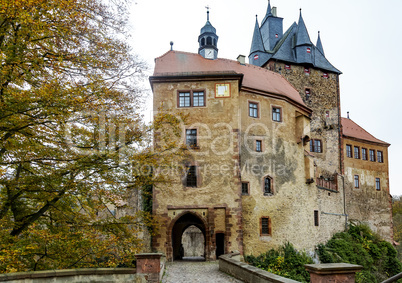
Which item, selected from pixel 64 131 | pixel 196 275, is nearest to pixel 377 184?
pixel 196 275

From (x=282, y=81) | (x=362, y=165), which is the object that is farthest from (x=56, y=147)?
Result: (x=362, y=165)

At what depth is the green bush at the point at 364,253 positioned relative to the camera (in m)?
24.9

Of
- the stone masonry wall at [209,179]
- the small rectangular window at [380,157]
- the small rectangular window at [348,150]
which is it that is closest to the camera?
the stone masonry wall at [209,179]

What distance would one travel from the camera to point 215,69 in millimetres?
22359

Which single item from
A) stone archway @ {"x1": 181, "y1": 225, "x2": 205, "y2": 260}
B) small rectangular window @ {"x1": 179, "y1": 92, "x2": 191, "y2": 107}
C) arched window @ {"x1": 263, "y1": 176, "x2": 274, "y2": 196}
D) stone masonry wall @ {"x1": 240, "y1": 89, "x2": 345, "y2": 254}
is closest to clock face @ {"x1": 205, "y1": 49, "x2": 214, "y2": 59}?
stone masonry wall @ {"x1": 240, "y1": 89, "x2": 345, "y2": 254}

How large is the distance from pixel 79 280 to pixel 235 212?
1139 centimetres

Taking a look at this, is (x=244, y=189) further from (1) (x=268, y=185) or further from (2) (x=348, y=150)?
(2) (x=348, y=150)

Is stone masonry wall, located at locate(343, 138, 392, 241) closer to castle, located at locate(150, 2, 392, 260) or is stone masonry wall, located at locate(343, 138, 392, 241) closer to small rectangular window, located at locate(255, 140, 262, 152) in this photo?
castle, located at locate(150, 2, 392, 260)

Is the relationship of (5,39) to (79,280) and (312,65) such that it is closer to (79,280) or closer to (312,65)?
(79,280)

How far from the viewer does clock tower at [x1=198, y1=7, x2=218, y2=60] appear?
936 inches

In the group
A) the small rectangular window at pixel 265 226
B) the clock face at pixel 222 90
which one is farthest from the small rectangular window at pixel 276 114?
the small rectangular window at pixel 265 226

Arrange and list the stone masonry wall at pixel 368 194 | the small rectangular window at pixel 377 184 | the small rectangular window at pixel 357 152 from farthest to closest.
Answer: the small rectangular window at pixel 377 184, the small rectangular window at pixel 357 152, the stone masonry wall at pixel 368 194

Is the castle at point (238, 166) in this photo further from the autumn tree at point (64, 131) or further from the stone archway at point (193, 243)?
the stone archway at point (193, 243)

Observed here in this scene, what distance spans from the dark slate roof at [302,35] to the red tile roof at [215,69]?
8.88 meters
